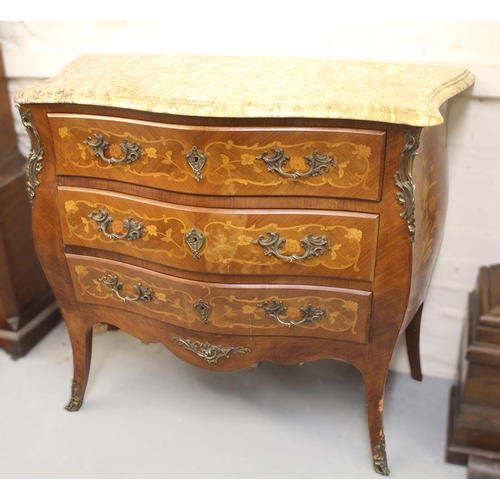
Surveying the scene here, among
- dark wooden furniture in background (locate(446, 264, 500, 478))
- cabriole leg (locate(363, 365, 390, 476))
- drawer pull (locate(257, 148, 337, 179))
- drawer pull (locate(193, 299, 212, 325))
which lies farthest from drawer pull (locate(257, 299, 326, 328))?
dark wooden furniture in background (locate(446, 264, 500, 478))

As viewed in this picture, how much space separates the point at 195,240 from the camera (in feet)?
4.60

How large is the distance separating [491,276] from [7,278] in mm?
1693

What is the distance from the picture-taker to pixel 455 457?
1.72 meters

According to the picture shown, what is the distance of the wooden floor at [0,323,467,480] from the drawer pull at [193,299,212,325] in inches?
20.2

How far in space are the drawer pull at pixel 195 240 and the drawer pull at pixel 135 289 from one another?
0.22 meters

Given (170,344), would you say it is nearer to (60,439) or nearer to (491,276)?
(60,439)

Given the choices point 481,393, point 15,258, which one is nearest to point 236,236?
point 481,393

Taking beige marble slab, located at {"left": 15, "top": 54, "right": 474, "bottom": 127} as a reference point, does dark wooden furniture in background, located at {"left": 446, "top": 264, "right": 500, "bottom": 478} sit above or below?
below

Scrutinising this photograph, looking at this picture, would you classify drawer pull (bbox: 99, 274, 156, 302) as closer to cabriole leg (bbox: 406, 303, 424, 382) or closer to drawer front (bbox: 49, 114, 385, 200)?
drawer front (bbox: 49, 114, 385, 200)

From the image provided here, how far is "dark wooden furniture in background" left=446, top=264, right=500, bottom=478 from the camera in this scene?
1604 mm

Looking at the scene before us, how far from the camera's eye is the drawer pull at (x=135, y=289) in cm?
156

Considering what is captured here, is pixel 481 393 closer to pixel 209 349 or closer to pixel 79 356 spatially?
pixel 209 349

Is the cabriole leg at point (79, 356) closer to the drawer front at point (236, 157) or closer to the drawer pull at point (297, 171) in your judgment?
the drawer front at point (236, 157)

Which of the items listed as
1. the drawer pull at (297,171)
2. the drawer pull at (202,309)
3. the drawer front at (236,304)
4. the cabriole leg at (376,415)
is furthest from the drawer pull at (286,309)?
the drawer pull at (297,171)
